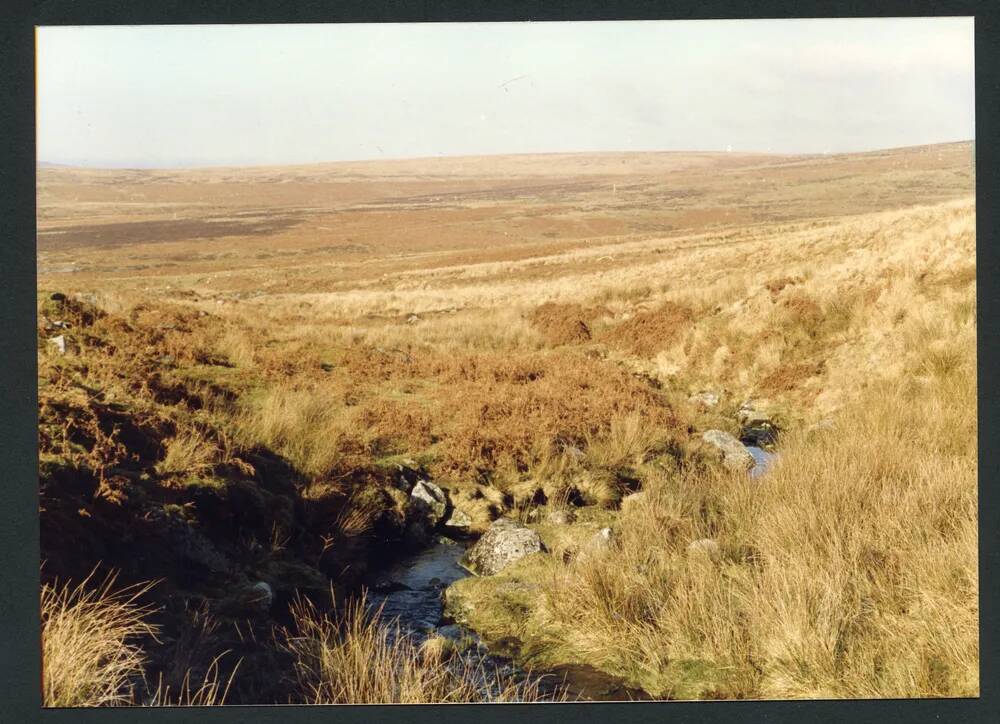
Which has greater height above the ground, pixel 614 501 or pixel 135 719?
pixel 614 501

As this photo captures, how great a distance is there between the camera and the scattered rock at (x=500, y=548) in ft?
20.5

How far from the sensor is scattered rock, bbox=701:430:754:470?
7.38 meters

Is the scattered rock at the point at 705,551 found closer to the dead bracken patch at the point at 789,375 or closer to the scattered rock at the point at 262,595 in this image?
the scattered rock at the point at 262,595

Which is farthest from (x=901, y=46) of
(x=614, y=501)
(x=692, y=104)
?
(x=614, y=501)

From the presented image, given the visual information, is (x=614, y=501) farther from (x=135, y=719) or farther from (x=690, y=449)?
(x=135, y=719)

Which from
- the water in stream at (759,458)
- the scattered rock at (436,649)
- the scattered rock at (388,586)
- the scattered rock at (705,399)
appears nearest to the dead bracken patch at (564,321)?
the scattered rock at (705,399)

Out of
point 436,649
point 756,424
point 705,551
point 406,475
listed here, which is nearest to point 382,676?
point 436,649

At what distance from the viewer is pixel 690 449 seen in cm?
778

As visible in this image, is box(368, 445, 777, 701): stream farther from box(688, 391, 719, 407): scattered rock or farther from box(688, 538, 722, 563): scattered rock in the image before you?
box(688, 391, 719, 407): scattered rock

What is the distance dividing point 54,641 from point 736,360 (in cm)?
718

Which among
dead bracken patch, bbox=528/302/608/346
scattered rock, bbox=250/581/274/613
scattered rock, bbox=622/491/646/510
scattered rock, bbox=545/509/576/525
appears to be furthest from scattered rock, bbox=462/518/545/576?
dead bracken patch, bbox=528/302/608/346

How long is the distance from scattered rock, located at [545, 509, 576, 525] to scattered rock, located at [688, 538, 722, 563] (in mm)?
1372

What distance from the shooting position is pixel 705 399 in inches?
354

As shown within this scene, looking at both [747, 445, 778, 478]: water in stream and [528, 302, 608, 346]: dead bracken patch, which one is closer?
[747, 445, 778, 478]: water in stream
